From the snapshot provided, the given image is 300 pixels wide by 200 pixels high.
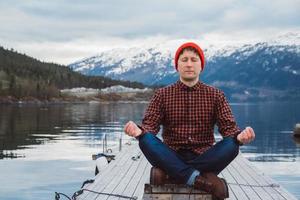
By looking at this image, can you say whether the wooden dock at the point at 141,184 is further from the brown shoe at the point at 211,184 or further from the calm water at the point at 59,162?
the brown shoe at the point at 211,184

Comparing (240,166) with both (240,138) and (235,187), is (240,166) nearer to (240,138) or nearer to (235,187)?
(235,187)

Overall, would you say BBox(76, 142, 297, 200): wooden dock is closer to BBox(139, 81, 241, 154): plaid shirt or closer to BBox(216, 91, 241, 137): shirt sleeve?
BBox(139, 81, 241, 154): plaid shirt

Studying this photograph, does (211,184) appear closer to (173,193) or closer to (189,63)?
(173,193)

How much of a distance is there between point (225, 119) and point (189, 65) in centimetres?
89

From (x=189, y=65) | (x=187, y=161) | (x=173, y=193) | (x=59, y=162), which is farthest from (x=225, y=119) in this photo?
(x=59, y=162)

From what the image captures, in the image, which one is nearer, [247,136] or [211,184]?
[247,136]

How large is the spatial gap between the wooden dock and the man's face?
4393 millimetres

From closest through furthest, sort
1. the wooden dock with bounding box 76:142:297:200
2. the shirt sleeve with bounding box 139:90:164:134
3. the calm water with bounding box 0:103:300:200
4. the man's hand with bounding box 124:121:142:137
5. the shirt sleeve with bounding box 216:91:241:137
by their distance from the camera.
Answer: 1. the man's hand with bounding box 124:121:142:137
2. the shirt sleeve with bounding box 216:91:241:137
3. the shirt sleeve with bounding box 139:90:164:134
4. the wooden dock with bounding box 76:142:297:200
5. the calm water with bounding box 0:103:300:200

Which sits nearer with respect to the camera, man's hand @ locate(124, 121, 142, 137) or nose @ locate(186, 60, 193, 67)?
man's hand @ locate(124, 121, 142, 137)

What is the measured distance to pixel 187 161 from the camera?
7762mm

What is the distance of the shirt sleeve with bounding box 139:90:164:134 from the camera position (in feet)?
25.4

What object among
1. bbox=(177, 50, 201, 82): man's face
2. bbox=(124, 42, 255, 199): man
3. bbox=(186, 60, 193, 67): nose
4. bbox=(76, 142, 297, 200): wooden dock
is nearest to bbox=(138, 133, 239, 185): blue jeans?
bbox=(124, 42, 255, 199): man

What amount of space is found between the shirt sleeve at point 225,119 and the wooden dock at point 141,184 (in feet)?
13.9

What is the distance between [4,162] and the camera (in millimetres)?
28141
